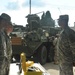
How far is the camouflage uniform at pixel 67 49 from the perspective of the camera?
456 cm

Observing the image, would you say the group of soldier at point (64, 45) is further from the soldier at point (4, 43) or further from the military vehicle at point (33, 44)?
the military vehicle at point (33, 44)

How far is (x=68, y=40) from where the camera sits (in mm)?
4555

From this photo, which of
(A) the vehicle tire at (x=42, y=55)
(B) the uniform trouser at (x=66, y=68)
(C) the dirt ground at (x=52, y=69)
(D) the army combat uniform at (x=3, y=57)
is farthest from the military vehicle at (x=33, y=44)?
(D) the army combat uniform at (x=3, y=57)

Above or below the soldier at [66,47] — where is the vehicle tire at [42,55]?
below

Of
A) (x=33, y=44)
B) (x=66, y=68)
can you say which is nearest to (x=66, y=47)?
(x=66, y=68)

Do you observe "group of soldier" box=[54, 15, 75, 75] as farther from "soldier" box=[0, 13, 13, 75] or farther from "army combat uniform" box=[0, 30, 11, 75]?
"army combat uniform" box=[0, 30, 11, 75]

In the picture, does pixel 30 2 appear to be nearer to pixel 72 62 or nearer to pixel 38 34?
pixel 38 34

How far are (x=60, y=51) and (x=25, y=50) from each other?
25.1 feet

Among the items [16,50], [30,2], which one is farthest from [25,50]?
[30,2]

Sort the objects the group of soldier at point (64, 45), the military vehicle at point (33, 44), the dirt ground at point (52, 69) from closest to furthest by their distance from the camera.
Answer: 1. the group of soldier at point (64, 45)
2. the dirt ground at point (52, 69)
3. the military vehicle at point (33, 44)

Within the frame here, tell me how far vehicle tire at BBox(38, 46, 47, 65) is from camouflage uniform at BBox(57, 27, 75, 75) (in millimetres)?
7836

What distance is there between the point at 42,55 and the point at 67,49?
26.5 ft

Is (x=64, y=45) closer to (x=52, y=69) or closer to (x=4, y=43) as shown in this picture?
(x=4, y=43)

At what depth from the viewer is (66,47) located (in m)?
4.58
